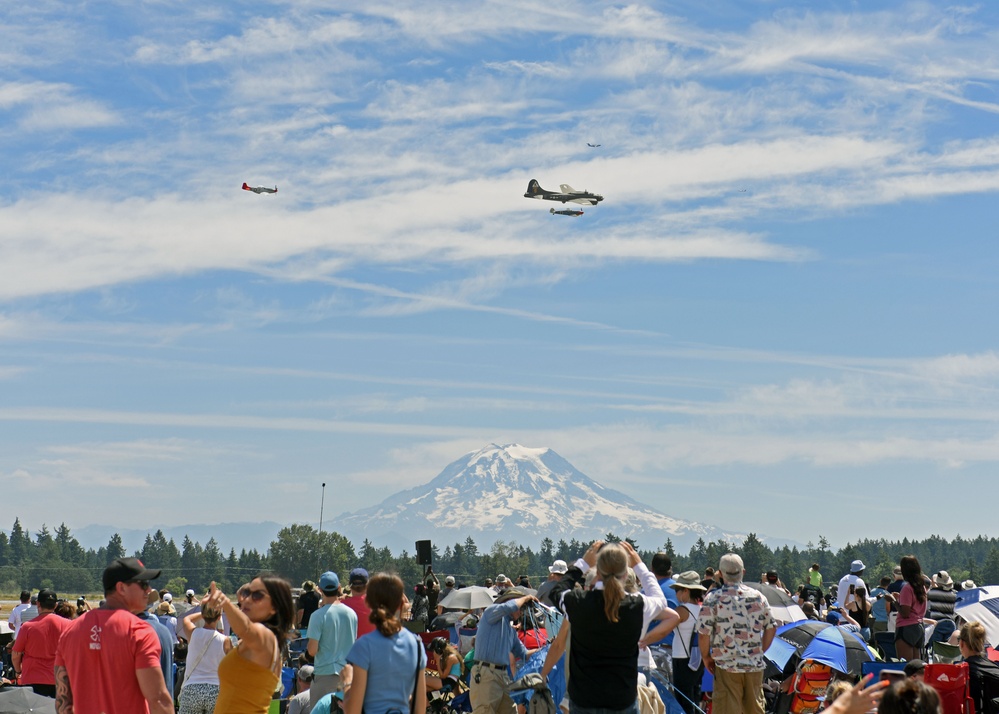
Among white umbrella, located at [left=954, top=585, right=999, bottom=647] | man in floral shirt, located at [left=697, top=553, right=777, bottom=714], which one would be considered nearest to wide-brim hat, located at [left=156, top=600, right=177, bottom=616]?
man in floral shirt, located at [left=697, top=553, right=777, bottom=714]

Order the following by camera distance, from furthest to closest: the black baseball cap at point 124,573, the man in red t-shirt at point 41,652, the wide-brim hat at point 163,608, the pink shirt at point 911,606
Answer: the wide-brim hat at point 163,608 → the pink shirt at point 911,606 → the man in red t-shirt at point 41,652 → the black baseball cap at point 124,573

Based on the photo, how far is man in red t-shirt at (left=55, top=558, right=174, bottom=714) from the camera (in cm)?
545

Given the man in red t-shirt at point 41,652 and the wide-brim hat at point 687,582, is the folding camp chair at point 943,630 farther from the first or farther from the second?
the man in red t-shirt at point 41,652

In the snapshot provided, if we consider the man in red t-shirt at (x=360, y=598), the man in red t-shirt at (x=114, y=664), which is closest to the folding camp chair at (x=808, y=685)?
the man in red t-shirt at (x=360, y=598)

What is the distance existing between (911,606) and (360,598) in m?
6.30

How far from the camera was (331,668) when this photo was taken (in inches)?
334

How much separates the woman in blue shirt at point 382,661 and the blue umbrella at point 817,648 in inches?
251

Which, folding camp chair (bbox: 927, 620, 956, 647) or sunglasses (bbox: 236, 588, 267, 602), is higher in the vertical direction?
sunglasses (bbox: 236, 588, 267, 602)

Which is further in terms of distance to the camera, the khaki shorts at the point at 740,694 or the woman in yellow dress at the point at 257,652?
the khaki shorts at the point at 740,694

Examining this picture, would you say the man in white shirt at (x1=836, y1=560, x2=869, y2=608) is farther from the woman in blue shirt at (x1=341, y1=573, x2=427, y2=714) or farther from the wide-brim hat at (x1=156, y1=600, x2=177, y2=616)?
the woman in blue shirt at (x1=341, y1=573, x2=427, y2=714)

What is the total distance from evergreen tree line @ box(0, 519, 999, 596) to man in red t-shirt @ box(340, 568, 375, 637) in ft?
264

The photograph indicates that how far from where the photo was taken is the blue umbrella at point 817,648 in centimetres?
1143

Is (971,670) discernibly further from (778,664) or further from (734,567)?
(734,567)

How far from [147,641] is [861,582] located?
14.7 metres
